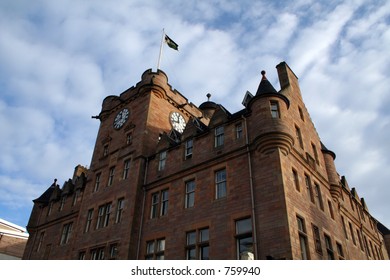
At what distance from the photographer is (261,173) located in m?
19.7

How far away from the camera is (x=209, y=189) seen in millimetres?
21906

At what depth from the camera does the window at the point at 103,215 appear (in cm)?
2744

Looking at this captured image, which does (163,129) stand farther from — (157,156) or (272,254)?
(272,254)

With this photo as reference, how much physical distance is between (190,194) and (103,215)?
914cm

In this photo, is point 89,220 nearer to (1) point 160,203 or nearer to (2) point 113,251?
(2) point 113,251

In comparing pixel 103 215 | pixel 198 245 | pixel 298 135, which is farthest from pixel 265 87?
pixel 103 215

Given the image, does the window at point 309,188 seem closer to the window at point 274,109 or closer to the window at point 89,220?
the window at point 274,109

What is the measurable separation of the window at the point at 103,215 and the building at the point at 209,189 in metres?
0.10

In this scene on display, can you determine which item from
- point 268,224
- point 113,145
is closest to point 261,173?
point 268,224

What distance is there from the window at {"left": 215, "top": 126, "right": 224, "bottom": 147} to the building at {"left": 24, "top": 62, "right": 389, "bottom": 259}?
0.08m

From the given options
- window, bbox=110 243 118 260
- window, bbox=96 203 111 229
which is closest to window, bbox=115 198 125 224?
window, bbox=96 203 111 229

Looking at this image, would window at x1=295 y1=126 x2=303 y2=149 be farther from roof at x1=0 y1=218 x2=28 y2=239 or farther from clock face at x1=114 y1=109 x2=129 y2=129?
roof at x1=0 y1=218 x2=28 y2=239

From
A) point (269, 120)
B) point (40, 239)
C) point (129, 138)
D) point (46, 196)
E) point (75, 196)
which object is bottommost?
point (40, 239)

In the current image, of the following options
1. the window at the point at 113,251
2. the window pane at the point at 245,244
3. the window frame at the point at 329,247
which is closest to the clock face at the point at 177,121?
the window at the point at 113,251
